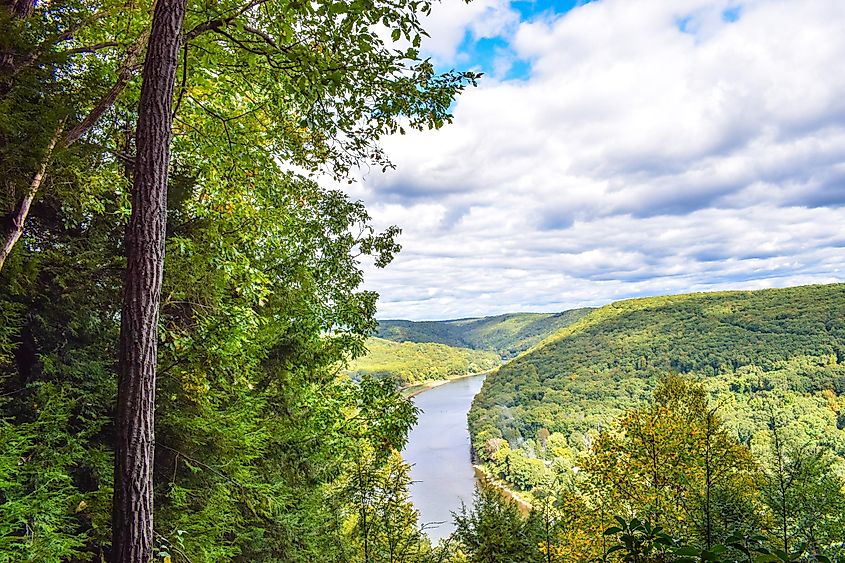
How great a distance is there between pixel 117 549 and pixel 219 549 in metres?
2.15

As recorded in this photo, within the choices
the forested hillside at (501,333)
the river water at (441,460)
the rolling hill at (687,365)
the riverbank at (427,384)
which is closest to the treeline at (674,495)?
the river water at (441,460)

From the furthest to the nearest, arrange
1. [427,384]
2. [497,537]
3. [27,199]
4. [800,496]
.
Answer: [427,384] < [800,496] < [497,537] < [27,199]

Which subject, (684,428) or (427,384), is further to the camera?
(427,384)

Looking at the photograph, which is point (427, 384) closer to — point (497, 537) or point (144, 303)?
point (497, 537)

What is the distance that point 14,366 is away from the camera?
3326 millimetres

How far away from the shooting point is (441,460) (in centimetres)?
4644

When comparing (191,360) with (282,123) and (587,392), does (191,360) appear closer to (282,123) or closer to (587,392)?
(282,123)

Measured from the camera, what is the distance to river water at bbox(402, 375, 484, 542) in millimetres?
29266

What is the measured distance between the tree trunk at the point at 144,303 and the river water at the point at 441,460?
10.6 m

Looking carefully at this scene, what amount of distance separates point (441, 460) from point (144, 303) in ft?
156

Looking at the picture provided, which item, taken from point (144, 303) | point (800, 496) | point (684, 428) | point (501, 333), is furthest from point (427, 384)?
point (144, 303)

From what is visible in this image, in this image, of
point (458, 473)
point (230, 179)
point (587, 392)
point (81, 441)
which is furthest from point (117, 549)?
point (587, 392)

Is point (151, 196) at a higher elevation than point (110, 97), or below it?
below

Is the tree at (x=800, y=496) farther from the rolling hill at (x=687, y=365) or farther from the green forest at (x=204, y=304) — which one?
the rolling hill at (x=687, y=365)
